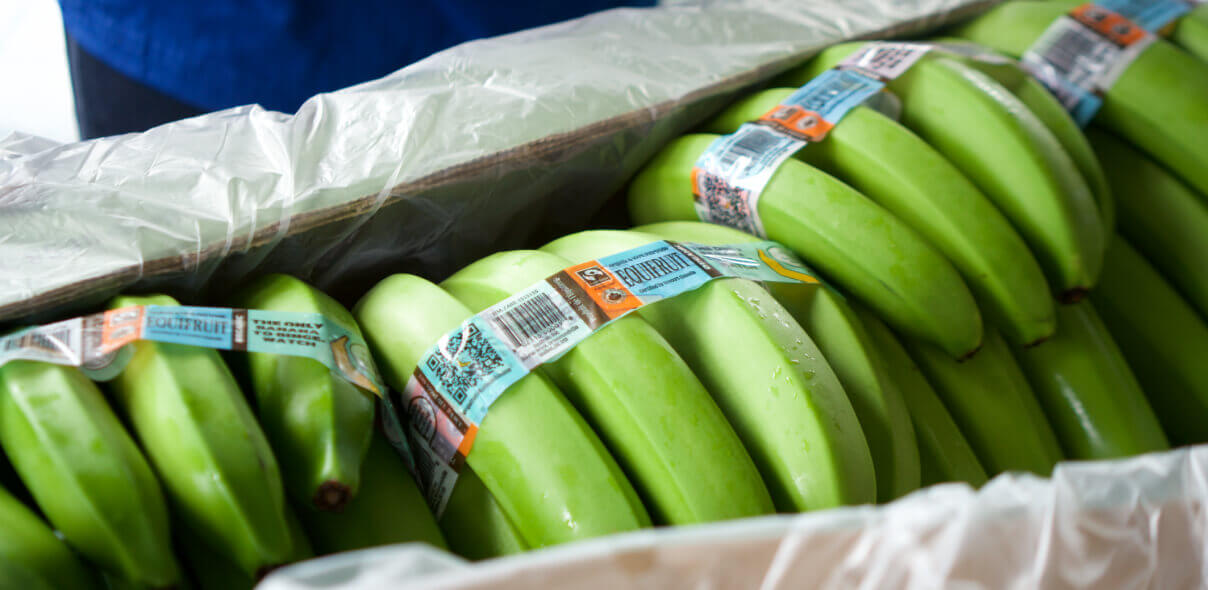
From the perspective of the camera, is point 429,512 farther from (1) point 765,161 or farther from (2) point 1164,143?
(2) point 1164,143

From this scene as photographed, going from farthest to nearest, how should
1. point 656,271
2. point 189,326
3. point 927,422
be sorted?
point 927,422 → point 656,271 → point 189,326

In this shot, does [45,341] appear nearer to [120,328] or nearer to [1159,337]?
[120,328]

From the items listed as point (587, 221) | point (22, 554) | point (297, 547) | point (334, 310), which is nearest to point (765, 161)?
point (587, 221)

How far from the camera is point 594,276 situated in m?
0.63

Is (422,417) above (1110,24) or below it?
below

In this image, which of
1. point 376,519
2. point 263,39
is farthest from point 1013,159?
point 263,39

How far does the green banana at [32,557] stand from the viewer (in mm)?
438

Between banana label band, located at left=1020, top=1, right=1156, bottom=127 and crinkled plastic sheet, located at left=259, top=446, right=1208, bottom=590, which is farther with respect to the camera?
banana label band, located at left=1020, top=1, right=1156, bottom=127

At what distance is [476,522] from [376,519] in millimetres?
74

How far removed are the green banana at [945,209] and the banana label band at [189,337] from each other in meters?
0.50

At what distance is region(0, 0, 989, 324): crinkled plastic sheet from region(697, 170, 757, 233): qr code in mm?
101

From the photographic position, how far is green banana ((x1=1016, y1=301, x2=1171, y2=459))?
2.80 feet

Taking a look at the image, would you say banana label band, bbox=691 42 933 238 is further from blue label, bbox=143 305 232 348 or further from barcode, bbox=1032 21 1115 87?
blue label, bbox=143 305 232 348

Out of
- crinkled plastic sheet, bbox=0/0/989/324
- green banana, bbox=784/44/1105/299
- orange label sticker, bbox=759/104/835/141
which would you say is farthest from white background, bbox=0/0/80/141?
green banana, bbox=784/44/1105/299
